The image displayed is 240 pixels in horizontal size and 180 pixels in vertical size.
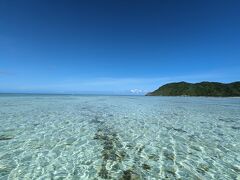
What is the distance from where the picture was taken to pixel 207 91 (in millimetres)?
167250

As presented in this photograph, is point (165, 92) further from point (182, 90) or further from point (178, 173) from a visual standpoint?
point (178, 173)

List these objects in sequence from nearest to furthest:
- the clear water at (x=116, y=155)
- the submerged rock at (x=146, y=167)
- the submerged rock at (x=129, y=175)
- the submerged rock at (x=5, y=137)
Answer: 1. the submerged rock at (x=129, y=175)
2. the clear water at (x=116, y=155)
3. the submerged rock at (x=146, y=167)
4. the submerged rock at (x=5, y=137)

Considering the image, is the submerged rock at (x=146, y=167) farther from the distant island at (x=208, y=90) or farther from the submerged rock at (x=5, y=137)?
the distant island at (x=208, y=90)

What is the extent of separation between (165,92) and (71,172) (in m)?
198

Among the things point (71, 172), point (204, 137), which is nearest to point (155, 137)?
point (204, 137)

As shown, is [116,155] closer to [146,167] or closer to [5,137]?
[146,167]

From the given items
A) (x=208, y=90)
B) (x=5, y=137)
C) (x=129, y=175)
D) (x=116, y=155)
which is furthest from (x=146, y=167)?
(x=208, y=90)

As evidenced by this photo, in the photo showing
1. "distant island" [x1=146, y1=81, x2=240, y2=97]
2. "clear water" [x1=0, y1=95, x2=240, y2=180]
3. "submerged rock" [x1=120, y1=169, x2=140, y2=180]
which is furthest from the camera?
"distant island" [x1=146, y1=81, x2=240, y2=97]

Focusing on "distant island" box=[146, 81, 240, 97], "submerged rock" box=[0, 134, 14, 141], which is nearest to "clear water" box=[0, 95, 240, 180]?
"submerged rock" box=[0, 134, 14, 141]

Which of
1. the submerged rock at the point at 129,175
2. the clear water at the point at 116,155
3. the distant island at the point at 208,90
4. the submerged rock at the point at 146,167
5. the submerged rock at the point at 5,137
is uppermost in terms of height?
the distant island at the point at 208,90

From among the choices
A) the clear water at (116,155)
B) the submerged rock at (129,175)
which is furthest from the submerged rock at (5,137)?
the submerged rock at (129,175)

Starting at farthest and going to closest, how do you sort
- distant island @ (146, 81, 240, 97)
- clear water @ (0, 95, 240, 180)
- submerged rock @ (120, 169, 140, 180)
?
distant island @ (146, 81, 240, 97)
clear water @ (0, 95, 240, 180)
submerged rock @ (120, 169, 140, 180)

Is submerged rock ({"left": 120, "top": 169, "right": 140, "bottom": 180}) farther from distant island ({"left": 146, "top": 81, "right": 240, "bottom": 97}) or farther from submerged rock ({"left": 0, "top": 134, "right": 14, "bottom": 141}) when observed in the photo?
distant island ({"left": 146, "top": 81, "right": 240, "bottom": 97})

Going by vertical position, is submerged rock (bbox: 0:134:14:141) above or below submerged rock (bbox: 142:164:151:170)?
above
